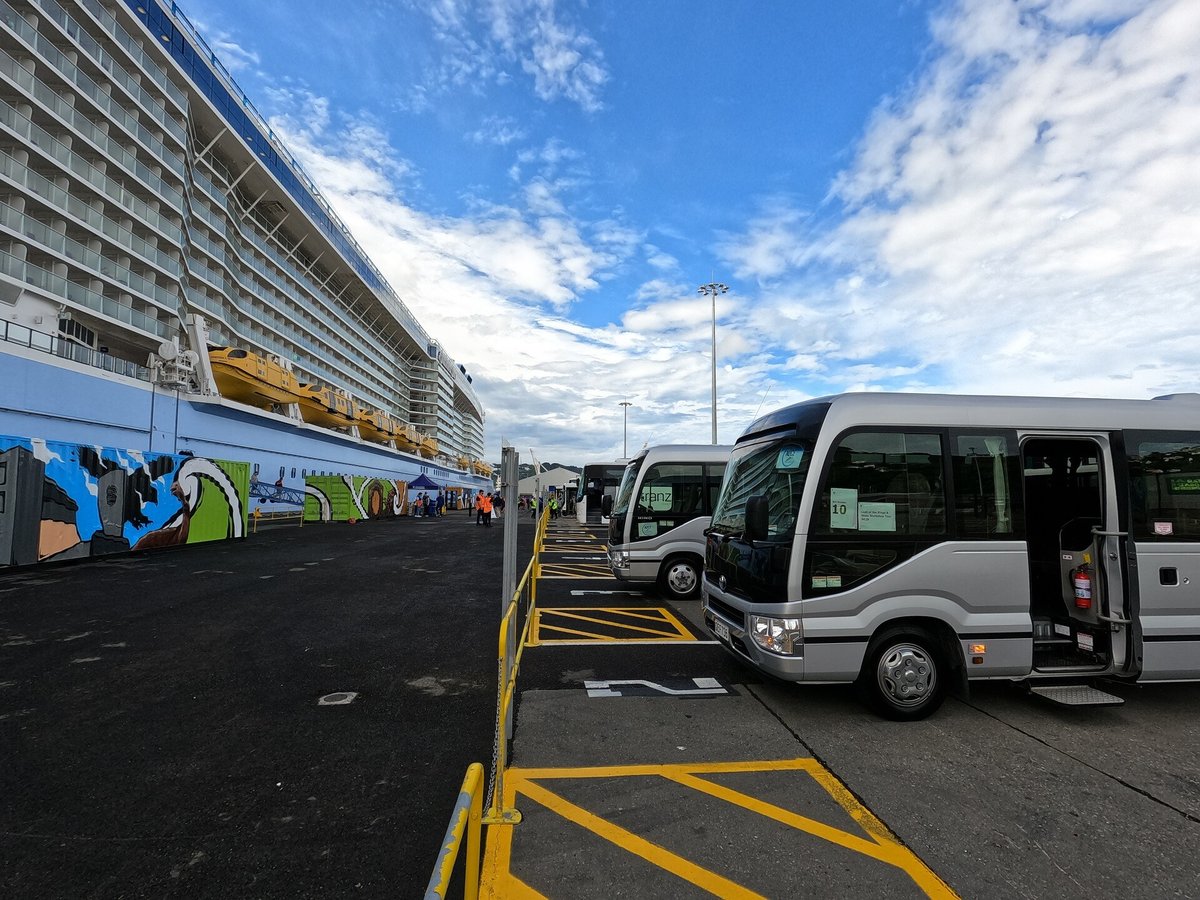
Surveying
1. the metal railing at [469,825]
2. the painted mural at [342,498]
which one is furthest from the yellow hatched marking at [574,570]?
the painted mural at [342,498]

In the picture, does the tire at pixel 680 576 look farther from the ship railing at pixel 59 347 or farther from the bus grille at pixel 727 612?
the ship railing at pixel 59 347

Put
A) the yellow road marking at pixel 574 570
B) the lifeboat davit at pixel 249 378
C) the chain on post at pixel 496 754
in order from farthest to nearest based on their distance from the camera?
the lifeboat davit at pixel 249 378 → the yellow road marking at pixel 574 570 → the chain on post at pixel 496 754

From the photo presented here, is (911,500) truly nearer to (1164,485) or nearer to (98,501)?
(1164,485)

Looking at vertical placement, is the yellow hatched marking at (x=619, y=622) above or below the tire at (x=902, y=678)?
below

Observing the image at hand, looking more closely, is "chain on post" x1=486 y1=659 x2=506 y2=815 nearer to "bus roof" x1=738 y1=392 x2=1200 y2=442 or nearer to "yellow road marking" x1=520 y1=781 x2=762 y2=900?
"yellow road marking" x1=520 y1=781 x2=762 y2=900

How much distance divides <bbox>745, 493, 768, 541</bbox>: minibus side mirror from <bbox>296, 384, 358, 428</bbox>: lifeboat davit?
3579 cm

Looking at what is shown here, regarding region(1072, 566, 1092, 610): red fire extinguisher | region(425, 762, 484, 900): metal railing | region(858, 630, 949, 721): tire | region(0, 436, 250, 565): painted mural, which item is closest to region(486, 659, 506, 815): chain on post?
region(425, 762, 484, 900): metal railing

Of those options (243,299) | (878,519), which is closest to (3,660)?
(878,519)

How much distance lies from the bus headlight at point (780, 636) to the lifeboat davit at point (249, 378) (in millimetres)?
30949

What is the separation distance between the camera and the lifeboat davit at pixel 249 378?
28.2 metres

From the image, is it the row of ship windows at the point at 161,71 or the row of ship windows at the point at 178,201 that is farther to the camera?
the row of ship windows at the point at 178,201

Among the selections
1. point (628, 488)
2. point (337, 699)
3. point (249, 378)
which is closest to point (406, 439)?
point (249, 378)

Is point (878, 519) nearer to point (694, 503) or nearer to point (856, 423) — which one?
point (856, 423)

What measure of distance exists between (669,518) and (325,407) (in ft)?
111
